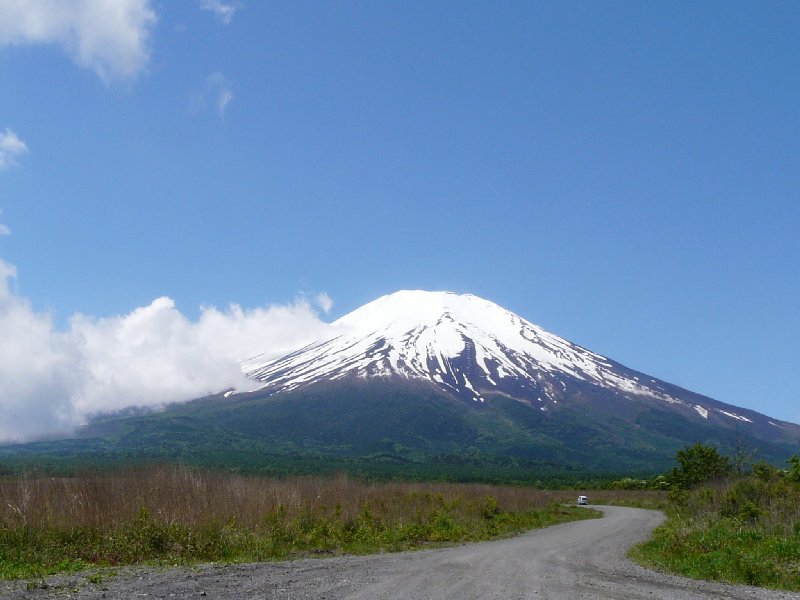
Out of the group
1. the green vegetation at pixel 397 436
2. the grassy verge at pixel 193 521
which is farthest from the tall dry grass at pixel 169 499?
the green vegetation at pixel 397 436

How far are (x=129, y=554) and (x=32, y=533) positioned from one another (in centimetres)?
239

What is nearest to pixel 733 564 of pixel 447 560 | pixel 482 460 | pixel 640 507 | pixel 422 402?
pixel 447 560

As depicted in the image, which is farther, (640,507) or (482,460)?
(482,460)

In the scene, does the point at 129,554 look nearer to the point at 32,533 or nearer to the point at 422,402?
the point at 32,533

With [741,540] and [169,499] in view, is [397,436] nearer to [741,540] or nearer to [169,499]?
[169,499]

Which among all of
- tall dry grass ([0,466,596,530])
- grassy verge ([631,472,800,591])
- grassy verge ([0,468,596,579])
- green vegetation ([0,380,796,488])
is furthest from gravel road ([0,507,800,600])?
green vegetation ([0,380,796,488])

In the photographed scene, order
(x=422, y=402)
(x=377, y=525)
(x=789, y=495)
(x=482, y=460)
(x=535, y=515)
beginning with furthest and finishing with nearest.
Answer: (x=422, y=402), (x=482, y=460), (x=535, y=515), (x=377, y=525), (x=789, y=495)

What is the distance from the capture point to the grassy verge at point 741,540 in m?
15.0

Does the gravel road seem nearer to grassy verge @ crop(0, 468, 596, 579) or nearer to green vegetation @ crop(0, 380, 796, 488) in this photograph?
grassy verge @ crop(0, 468, 596, 579)

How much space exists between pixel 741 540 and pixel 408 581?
1138cm

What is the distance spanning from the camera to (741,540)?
1917 centimetres

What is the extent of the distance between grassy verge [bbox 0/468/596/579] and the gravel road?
6.21 ft

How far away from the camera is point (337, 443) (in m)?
162

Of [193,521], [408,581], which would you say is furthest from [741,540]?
[193,521]
